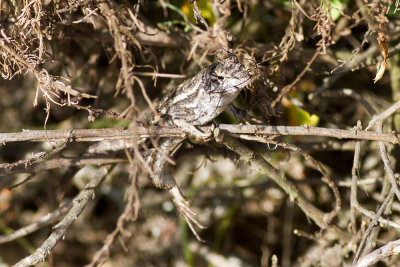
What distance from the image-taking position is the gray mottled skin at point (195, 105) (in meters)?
2.01

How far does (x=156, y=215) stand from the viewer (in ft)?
11.5

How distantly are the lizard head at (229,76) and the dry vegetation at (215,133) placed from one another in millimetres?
83

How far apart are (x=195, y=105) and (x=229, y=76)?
24 cm

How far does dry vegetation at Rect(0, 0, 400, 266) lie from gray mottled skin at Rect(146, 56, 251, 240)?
101mm

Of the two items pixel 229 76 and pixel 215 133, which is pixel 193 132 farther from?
pixel 229 76

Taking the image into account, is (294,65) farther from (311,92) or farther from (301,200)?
(301,200)

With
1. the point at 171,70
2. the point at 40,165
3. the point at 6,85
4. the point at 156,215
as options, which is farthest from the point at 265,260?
the point at 6,85

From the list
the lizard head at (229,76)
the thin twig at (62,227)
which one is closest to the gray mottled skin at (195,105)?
the lizard head at (229,76)

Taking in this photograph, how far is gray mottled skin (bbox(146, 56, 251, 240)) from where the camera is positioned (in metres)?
2.01

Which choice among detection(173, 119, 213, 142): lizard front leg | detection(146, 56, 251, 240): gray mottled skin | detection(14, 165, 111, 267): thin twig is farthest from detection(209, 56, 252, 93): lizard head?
detection(14, 165, 111, 267): thin twig

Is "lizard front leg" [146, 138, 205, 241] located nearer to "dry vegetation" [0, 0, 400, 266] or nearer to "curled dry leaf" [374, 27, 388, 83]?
"dry vegetation" [0, 0, 400, 266]

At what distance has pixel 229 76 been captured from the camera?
2.01 meters

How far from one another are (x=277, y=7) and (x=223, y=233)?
5.95ft

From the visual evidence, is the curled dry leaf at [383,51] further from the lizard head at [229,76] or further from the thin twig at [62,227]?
the thin twig at [62,227]
